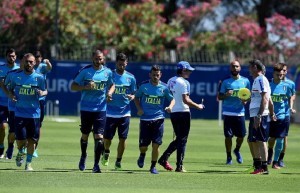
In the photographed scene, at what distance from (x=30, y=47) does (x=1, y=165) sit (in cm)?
2910

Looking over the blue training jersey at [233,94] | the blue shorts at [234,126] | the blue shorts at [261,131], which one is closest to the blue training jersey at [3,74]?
the blue training jersey at [233,94]

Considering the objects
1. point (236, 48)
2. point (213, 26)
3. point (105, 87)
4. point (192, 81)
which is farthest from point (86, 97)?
point (213, 26)

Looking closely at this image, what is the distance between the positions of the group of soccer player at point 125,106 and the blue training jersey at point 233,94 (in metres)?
3.08

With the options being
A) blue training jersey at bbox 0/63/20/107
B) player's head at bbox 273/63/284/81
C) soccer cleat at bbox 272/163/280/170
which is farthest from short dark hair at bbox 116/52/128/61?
soccer cleat at bbox 272/163/280/170

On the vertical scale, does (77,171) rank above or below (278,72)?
below

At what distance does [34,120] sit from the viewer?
19797 mm

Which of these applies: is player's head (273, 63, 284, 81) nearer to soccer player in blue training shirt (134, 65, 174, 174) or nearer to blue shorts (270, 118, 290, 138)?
blue shorts (270, 118, 290, 138)

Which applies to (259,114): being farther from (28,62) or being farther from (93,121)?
(28,62)

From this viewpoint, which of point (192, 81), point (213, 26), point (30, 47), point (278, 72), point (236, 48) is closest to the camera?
point (278, 72)

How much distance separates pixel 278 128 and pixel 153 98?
341 centimetres

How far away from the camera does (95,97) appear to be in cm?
1991

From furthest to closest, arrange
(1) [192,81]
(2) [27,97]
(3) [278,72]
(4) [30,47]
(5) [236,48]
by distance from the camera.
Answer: (5) [236,48], (4) [30,47], (1) [192,81], (3) [278,72], (2) [27,97]

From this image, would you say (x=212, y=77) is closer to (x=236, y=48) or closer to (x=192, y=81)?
(x=192, y=81)

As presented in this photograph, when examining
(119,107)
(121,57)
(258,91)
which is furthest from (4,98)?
(258,91)
